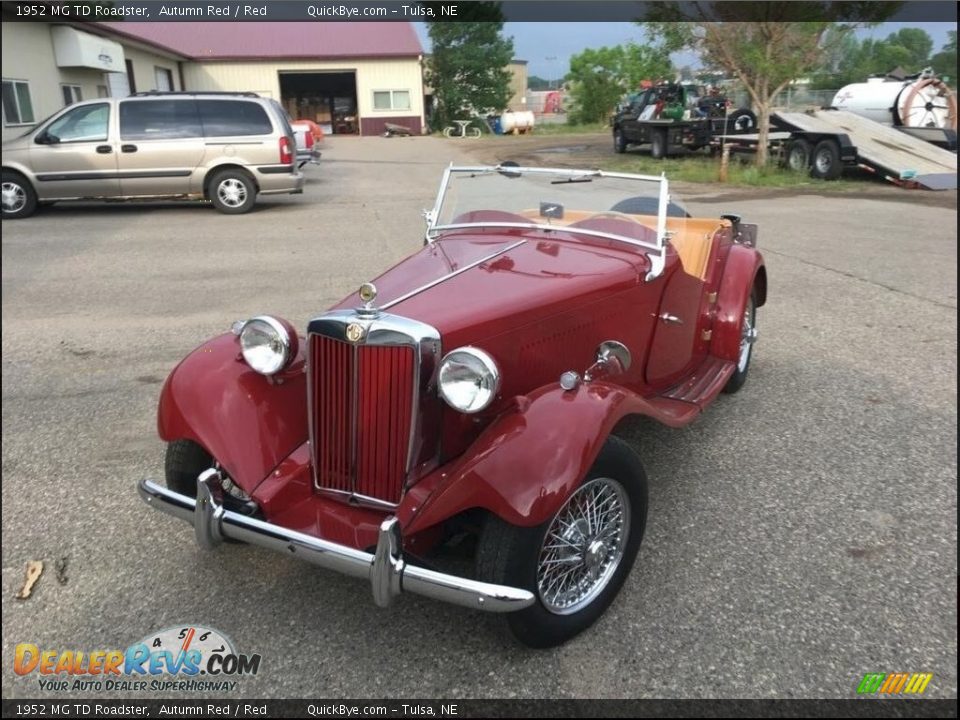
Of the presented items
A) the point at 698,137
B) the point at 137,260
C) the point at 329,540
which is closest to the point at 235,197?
the point at 137,260

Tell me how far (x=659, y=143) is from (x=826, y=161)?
5303mm

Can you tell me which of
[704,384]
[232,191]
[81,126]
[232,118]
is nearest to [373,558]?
[704,384]

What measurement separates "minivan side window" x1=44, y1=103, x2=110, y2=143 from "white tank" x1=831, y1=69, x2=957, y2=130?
680 inches

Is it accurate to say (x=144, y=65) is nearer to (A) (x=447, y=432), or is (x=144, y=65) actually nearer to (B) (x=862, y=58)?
(B) (x=862, y=58)

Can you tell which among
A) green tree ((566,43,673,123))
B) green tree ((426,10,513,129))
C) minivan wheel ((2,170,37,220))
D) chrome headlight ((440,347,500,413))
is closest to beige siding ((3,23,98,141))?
minivan wheel ((2,170,37,220))

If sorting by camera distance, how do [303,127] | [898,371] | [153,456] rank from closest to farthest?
[153,456] → [898,371] → [303,127]

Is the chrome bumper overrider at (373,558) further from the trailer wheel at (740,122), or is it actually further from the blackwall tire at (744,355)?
the trailer wheel at (740,122)

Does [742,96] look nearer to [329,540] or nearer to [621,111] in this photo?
[621,111]

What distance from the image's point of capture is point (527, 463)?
232 cm

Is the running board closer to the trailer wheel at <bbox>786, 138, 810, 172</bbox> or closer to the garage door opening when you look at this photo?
the trailer wheel at <bbox>786, 138, 810, 172</bbox>

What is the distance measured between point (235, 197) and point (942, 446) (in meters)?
10.9

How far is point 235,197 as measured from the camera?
11922mm

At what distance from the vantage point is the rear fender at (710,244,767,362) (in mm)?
4184

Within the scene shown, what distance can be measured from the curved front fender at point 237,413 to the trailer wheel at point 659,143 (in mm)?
18814
